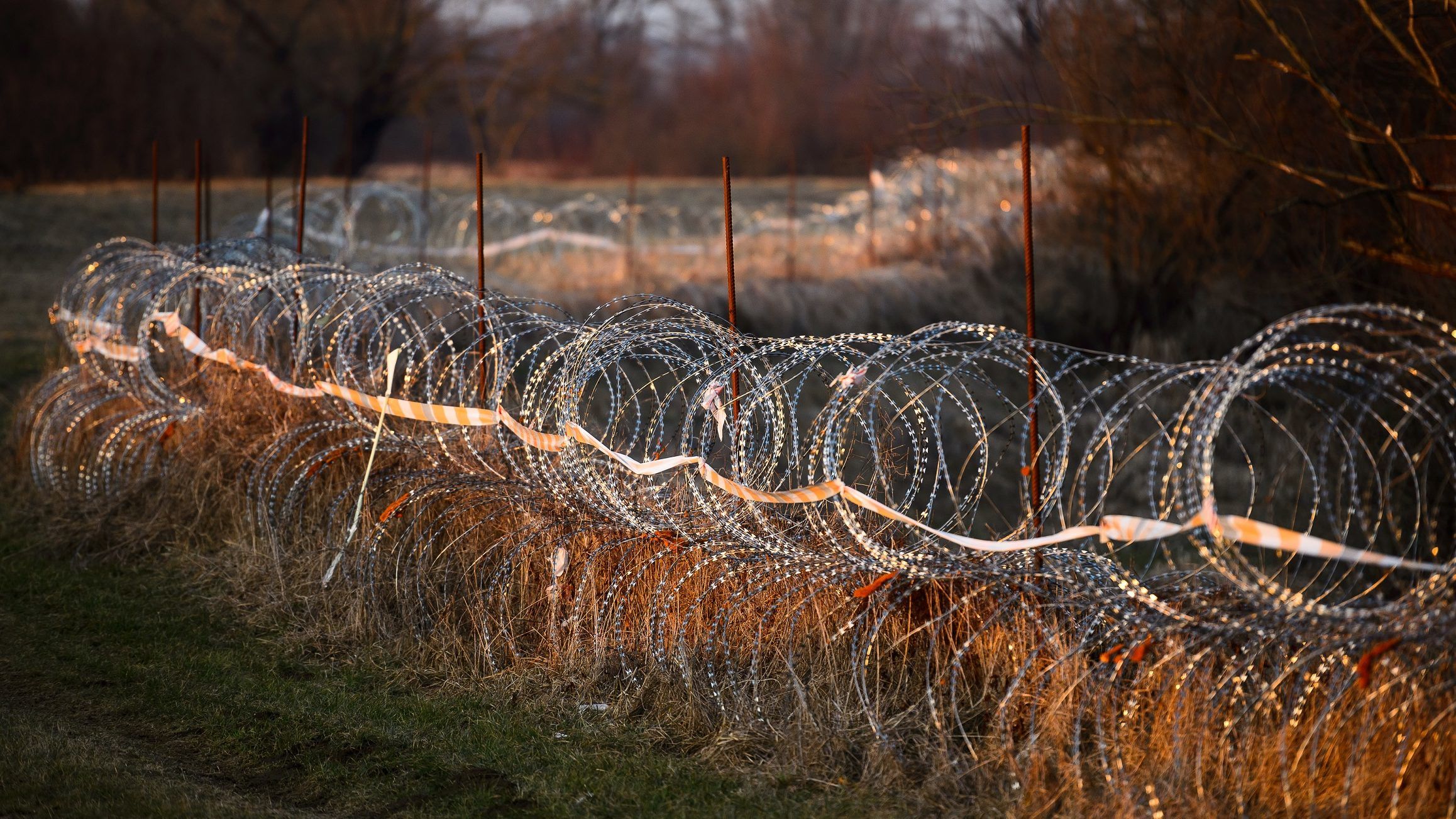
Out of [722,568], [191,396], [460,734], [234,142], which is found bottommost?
[460,734]

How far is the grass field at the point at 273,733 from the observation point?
4578mm

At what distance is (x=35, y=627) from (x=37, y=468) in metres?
2.37

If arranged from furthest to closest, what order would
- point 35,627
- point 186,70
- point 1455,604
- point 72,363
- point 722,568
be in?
point 186,70 < point 72,363 < point 35,627 < point 722,568 < point 1455,604

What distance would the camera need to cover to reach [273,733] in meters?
5.21

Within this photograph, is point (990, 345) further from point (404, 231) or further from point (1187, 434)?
point (404, 231)

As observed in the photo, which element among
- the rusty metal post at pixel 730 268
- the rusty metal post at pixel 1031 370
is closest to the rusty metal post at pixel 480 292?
the rusty metal post at pixel 730 268

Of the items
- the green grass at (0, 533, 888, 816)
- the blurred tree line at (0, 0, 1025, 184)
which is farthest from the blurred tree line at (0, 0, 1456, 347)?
the green grass at (0, 533, 888, 816)

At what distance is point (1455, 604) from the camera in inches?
150

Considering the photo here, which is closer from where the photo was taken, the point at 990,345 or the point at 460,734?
the point at 990,345

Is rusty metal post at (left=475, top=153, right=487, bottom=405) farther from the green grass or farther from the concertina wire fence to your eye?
the green grass

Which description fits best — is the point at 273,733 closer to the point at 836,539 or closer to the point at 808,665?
the point at 808,665

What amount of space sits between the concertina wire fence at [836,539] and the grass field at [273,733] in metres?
0.36

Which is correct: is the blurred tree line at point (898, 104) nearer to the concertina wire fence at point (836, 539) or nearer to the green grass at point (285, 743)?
the concertina wire fence at point (836, 539)

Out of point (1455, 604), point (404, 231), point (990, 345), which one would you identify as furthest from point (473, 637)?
point (404, 231)
